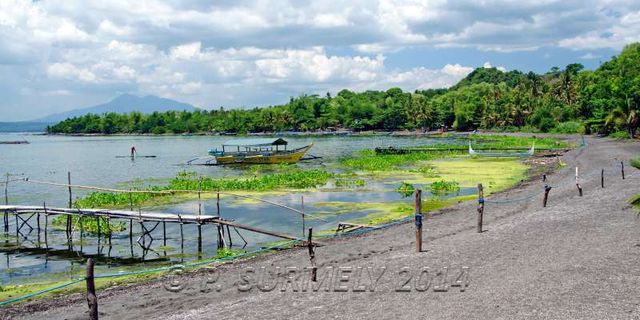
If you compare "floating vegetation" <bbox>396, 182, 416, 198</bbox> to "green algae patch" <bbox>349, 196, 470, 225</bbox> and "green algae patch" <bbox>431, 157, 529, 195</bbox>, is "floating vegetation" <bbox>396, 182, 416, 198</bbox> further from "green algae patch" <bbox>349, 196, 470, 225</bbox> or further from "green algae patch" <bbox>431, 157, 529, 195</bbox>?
"green algae patch" <bbox>431, 157, 529, 195</bbox>

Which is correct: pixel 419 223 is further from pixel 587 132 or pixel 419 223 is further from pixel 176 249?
pixel 587 132

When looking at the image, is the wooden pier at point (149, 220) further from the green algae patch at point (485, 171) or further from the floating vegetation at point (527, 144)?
the floating vegetation at point (527, 144)

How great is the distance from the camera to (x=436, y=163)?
58.2m

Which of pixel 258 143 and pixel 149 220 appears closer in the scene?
pixel 149 220

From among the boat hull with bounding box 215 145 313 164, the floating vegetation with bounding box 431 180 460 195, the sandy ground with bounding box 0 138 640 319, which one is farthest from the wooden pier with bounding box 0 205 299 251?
the boat hull with bounding box 215 145 313 164

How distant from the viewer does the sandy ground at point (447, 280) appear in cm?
1134

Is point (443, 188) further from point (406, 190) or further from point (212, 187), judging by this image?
point (212, 187)

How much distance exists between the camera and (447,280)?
13.5 metres

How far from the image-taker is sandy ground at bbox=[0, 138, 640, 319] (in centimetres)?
1134

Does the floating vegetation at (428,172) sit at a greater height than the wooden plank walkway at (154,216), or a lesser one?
lesser

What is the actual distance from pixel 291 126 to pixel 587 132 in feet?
375

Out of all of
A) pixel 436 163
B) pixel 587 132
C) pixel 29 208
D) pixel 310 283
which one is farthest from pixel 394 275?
pixel 587 132

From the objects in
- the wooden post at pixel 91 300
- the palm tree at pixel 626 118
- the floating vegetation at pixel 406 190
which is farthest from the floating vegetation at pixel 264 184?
the palm tree at pixel 626 118

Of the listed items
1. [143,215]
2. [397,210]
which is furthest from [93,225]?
[397,210]
